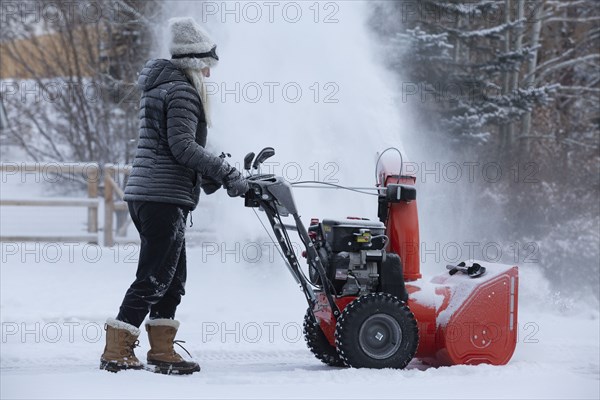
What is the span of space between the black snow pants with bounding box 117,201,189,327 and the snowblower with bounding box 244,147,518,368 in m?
0.48

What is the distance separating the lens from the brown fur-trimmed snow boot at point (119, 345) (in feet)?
16.0

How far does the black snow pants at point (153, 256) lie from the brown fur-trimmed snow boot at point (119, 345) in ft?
0.16

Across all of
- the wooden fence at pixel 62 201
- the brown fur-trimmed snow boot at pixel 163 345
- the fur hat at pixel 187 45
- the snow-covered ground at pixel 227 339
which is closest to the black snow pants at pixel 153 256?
the brown fur-trimmed snow boot at pixel 163 345

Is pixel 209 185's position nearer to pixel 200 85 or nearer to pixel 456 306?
pixel 200 85

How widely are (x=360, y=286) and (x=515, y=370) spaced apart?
98 cm

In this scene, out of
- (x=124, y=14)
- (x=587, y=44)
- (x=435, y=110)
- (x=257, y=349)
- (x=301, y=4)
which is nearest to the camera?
(x=257, y=349)

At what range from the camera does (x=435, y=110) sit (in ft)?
44.9

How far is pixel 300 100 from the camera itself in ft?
34.7

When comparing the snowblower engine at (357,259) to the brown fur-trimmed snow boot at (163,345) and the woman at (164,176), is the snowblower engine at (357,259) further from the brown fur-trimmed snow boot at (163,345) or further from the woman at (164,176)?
the brown fur-trimmed snow boot at (163,345)

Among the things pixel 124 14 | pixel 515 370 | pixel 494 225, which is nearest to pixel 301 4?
pixel 494 225

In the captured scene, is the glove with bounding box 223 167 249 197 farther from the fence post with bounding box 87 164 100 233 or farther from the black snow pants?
the fence post with bounding box 87 164 100 233

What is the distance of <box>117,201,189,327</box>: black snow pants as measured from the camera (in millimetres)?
4906

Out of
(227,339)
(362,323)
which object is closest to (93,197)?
(227,339)

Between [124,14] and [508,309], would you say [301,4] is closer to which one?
[124,14]
